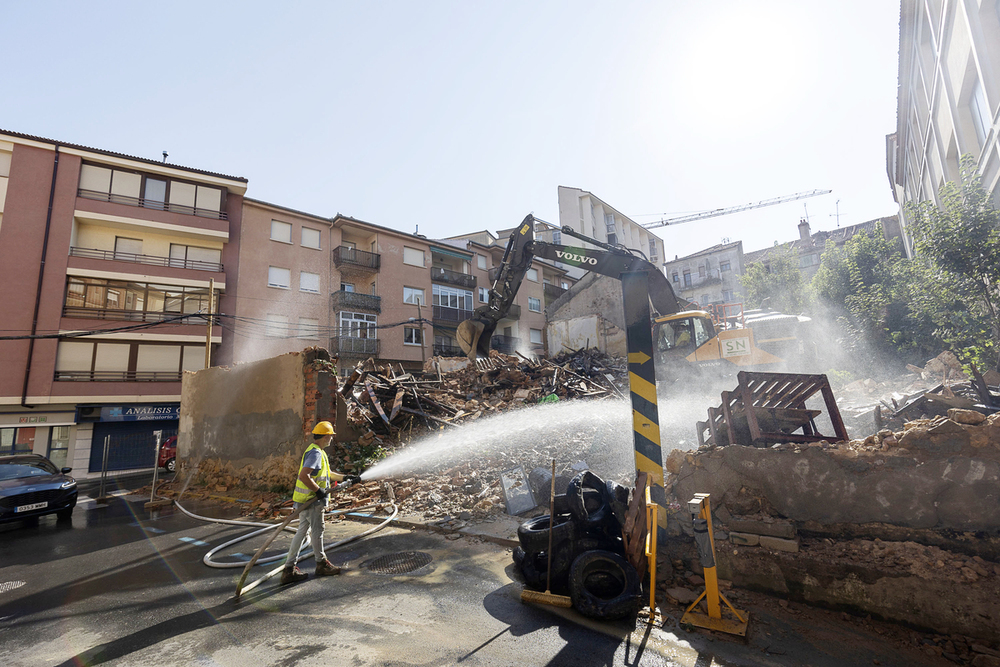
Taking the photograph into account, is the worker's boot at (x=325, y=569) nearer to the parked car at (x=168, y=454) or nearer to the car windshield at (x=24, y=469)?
the car windshield at (x=24, y=469)

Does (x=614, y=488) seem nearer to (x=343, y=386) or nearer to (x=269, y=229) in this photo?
(x=343, y=386)

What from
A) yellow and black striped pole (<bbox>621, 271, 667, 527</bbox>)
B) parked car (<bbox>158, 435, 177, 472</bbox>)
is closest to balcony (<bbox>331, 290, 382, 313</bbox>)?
parked car (<bbox>158, 435, 177, 472</bbox>)

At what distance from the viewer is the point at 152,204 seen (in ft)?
77.4

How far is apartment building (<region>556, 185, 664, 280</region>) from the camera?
42.6m

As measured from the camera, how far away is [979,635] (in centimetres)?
339

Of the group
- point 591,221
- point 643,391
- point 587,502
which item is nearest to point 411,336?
point 591,221

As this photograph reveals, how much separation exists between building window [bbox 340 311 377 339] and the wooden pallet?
931 inches

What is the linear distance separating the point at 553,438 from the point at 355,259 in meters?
22.0

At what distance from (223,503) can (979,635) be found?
12.0 meters

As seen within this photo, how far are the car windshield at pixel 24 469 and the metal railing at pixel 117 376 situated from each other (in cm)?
1376

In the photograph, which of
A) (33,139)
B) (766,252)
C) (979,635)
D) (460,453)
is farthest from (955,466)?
(766,252)

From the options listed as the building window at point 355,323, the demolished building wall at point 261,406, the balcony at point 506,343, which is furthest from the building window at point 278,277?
the balcony at point 506,343

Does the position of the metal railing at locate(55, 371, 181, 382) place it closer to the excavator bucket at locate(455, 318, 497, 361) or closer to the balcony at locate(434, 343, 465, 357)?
the balcony at locate(434, 343, 465, 357)

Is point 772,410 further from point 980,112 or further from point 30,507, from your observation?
point 30,507
